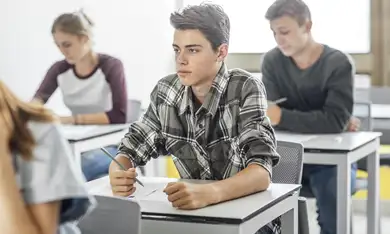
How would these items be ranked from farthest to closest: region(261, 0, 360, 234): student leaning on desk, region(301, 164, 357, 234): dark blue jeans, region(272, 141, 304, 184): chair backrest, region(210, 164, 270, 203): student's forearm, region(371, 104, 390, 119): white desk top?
region(371, 104, 390, 119): white desk top < region(261, 0, 360, 234): student leaning on desk < region(301, 164, 357, 234): dark blue jeans < region(272, 141, 304, 184): chair backrest < region(210, 164, 270, 203): student's forearm

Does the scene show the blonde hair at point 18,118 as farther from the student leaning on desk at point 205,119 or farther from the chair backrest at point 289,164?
the chair backrest at point 289,164

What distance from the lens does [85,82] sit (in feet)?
13.5

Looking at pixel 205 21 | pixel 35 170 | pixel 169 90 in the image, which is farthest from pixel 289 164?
pixel 35 170

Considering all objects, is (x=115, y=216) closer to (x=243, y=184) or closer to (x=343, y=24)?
(x=243, y=184)

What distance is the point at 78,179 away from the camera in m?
1.33

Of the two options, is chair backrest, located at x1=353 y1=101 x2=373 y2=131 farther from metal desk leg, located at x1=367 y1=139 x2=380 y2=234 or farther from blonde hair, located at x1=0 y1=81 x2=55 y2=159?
blonde hair, located at x1=0 y1=81 x2=55 y2=159

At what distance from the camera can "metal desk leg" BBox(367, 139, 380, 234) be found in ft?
11.2

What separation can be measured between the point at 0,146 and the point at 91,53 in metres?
2.96

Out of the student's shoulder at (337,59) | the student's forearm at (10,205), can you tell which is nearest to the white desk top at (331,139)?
the student's shoulder at (337,59)

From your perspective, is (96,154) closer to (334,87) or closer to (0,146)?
(334,87)

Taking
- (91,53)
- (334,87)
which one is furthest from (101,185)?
(91,53)

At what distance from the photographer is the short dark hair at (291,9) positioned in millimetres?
3410

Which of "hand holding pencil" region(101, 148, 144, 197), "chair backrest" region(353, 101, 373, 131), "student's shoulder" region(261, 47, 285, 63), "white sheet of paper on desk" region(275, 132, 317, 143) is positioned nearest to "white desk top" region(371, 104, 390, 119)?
"chair backrest" region(353, 101, 373, 131)

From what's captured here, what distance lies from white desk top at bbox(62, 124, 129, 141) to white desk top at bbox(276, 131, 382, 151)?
893 millimetres
